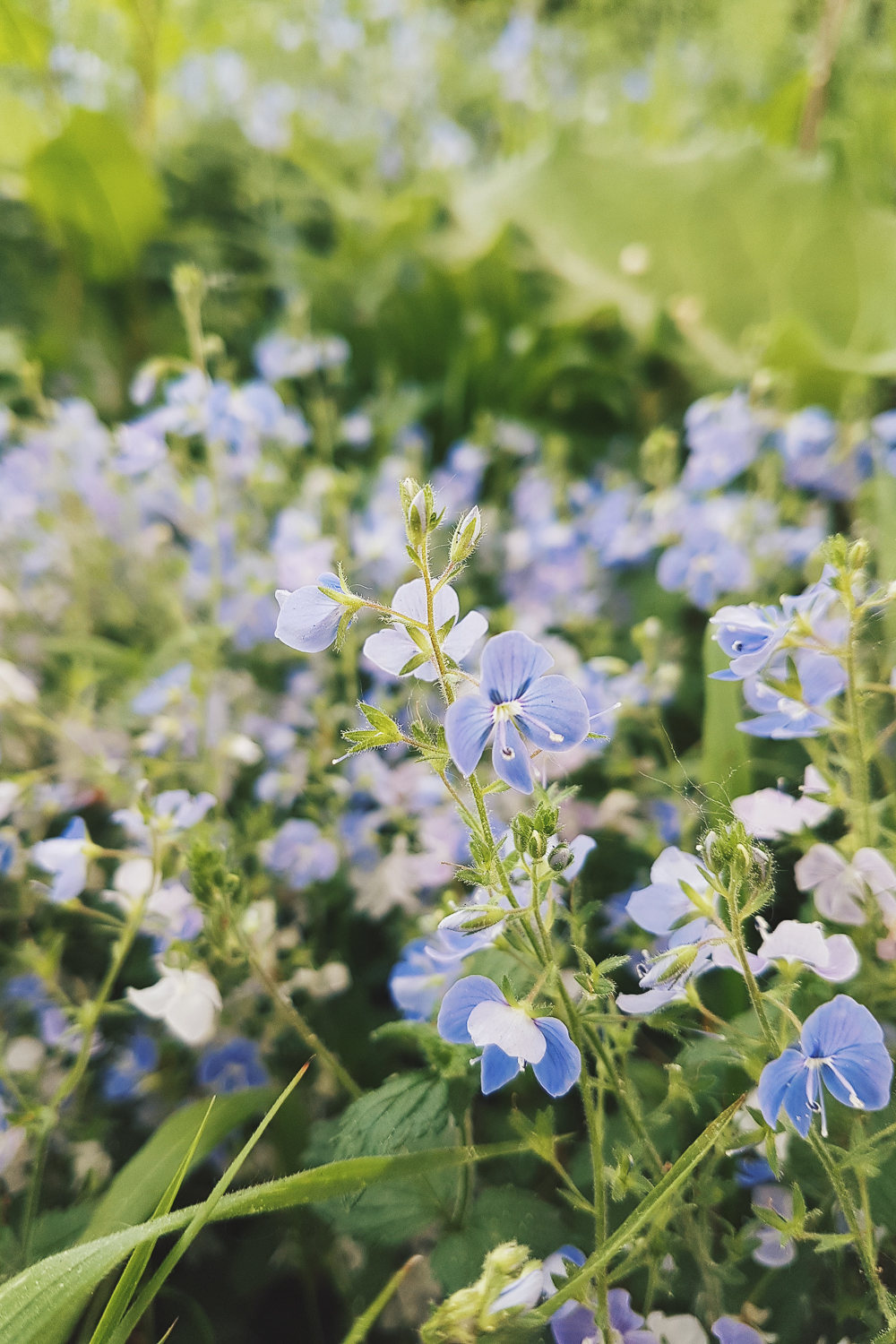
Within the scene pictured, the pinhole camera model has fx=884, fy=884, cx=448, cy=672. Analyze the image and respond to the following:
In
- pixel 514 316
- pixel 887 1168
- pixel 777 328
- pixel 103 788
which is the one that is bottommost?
pixel 887 1168

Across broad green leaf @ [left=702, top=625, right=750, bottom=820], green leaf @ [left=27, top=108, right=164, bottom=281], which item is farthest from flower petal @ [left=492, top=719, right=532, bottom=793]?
green leaf @ [left=27, top=108, right=164, bottom=281]

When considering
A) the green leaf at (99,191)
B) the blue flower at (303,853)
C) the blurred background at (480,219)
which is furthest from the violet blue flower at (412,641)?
the green leaf at (99,191)

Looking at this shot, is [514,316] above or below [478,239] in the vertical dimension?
below

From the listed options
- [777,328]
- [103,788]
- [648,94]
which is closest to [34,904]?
[103,788]

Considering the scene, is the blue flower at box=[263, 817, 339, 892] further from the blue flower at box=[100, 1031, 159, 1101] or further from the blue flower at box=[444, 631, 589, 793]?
the blue flower at box=[444, 631, 589, 793]

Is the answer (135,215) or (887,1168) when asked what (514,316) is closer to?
(135,215)

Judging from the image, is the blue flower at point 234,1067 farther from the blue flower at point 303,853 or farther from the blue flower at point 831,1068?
the blue flower at point 831,1068

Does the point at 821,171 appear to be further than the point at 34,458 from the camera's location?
Yes
